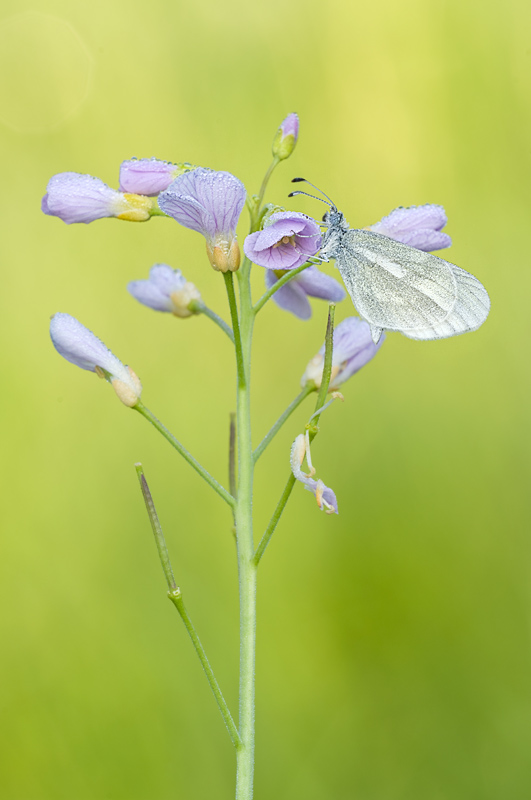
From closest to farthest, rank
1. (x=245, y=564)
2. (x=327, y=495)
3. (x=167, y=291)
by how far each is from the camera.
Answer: (x=327, y=495) → (x=245, y=564) → (x=167, y=291)

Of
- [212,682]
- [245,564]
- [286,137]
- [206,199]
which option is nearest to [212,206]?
[206,199]

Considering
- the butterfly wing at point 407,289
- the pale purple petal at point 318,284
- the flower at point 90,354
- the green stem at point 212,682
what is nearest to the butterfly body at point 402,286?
the butterfly wing at point 407,289

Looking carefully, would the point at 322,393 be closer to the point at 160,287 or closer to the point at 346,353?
the point at 346,353

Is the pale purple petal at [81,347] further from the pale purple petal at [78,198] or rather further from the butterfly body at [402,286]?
the butterfly body at [402,286]

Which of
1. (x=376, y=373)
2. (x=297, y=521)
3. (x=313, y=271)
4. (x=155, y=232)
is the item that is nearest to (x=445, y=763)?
(x=297, y=521)

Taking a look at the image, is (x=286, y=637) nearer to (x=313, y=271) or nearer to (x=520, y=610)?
(x=520, y=610)

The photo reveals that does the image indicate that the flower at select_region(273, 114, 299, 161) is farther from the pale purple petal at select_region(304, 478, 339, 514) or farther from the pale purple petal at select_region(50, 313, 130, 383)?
the pale purple petal at select_region(304, 478, 339, 514)
